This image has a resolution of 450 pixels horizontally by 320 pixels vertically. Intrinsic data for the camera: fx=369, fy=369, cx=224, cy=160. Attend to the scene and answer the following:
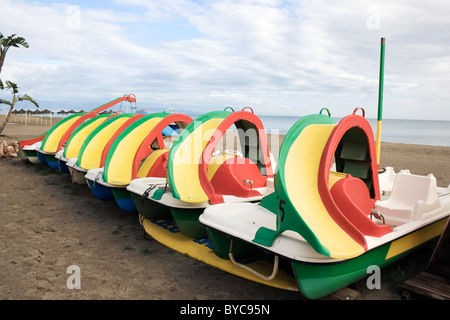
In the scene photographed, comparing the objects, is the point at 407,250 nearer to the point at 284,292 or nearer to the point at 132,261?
the point at 284,292

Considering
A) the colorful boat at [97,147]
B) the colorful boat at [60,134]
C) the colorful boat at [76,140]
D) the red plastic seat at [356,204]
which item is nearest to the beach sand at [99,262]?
the red plastic seat at [356,204]

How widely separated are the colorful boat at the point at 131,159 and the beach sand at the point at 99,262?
55cm

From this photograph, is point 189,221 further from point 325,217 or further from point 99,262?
point 325,217

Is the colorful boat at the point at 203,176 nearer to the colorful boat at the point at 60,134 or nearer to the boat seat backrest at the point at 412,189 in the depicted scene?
the boat seat backrest at the point at 412,189

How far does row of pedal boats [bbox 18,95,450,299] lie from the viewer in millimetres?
3111

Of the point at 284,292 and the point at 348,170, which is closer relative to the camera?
the point at 284,292

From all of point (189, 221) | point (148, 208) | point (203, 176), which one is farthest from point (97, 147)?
point (189, 221)

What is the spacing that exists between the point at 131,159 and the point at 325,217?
12.0 feet

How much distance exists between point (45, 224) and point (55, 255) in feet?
4.40

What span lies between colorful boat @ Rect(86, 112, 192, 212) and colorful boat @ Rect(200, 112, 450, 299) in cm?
216

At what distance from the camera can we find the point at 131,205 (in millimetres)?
5891

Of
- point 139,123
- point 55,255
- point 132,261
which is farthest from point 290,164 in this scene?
point 139,123

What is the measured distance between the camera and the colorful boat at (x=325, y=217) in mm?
3039

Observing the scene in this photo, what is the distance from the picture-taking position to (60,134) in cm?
983
